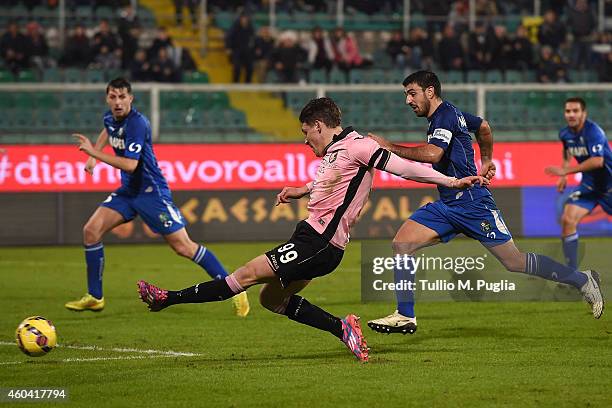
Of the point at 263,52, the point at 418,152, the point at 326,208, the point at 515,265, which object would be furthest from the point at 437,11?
the point at 326,208

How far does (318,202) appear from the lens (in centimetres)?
842

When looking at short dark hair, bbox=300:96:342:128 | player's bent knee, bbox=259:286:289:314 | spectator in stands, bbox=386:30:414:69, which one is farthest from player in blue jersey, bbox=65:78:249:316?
spectator in stands, bbox=386:30:414:69

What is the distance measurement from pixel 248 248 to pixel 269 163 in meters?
1.87

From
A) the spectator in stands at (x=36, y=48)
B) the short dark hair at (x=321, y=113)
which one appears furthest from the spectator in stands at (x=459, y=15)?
the short dark hair at (x=321, y=113)

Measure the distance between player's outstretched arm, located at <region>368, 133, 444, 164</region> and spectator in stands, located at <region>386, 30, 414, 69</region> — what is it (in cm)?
1593

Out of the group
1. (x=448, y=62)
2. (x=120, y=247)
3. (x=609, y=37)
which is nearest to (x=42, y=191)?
(x=120, y=247)

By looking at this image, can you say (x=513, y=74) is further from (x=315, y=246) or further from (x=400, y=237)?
(x=315, y=246)

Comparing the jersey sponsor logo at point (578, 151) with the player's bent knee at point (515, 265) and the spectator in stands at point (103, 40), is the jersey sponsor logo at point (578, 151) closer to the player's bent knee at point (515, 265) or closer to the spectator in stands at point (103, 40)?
the player's bent knee at point (515, 265)

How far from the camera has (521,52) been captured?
1004 inches

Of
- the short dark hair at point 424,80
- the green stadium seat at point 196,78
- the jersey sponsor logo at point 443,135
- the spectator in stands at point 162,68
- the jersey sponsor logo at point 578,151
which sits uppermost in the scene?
the short dark hair at point 424,80

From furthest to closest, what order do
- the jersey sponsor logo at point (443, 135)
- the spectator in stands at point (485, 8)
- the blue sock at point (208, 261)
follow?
1. the spectator in stands at point (485, 8)
2. the blue sock at point (208, 261)
3. the jersey sponsor logo at point (443, 135)

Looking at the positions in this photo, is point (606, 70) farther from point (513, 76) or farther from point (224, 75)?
point (224, 75)

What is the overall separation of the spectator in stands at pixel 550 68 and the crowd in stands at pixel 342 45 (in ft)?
0.07

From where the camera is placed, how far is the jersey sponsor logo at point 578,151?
13.5m
